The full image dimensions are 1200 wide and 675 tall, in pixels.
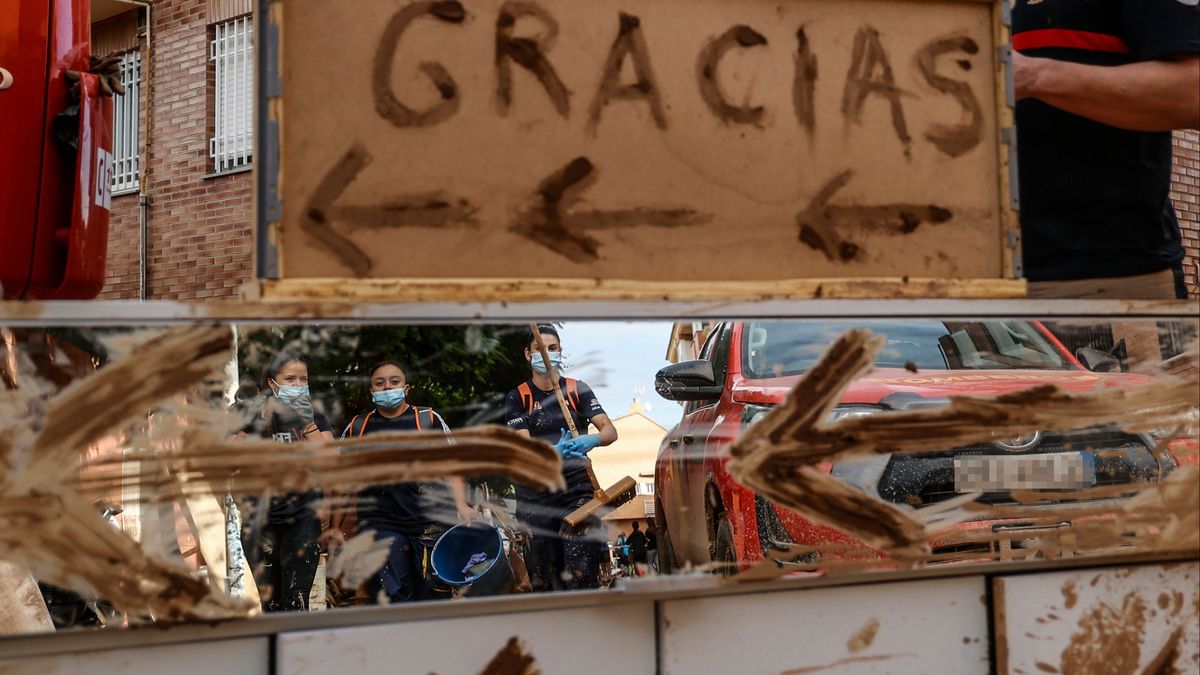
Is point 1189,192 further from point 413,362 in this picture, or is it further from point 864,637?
point 413,362

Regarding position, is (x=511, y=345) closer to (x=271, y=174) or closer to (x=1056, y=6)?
(x=271, y=174)

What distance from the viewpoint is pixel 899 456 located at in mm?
1752

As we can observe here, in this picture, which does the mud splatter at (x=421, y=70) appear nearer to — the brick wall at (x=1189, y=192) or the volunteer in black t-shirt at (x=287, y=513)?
the volunteer in black t-shirt at (x=287, y=513)

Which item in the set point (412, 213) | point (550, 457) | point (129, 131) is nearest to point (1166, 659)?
point (550, 457)

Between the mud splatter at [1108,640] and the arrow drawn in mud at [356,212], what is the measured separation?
1258 millimetres

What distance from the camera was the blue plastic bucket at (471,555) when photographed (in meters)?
1.67

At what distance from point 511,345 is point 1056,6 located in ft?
5.03

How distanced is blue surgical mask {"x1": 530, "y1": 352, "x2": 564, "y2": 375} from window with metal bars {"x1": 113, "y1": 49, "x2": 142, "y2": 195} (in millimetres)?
12095

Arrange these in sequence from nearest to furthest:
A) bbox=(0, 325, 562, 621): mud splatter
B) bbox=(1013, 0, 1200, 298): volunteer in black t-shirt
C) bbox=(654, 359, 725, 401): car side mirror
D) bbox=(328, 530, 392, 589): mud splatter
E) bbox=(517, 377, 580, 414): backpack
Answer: bbox=(0, 325, 562, 621): mud splatter
bbox=(328, 530, 392, 589): mud splatter
bbox=(517, 377, 580, 414): backpack
bbox=(654, 359, 725, 401): car side mirror
bbox=(1013, 0, 1200, 298): volunteer in black t-shirt

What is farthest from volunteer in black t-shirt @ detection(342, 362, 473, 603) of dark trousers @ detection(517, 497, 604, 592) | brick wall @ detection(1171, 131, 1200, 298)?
brick wall @ detection(1171, 131, 1200, 298)

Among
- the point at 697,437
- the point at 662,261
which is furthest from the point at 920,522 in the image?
the point at 662,261

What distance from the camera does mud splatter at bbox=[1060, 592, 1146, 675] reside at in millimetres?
1821

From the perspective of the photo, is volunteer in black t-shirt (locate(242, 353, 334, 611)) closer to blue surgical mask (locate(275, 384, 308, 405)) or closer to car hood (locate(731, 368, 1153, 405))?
blue surgical mask (locate(275, 384, 308, 405))

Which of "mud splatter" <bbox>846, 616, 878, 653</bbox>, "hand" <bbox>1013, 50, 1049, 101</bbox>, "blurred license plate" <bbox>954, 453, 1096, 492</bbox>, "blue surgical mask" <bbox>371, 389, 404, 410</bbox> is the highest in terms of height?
"hand" <bbox>1013, 50, 1049, 101</bbox>
